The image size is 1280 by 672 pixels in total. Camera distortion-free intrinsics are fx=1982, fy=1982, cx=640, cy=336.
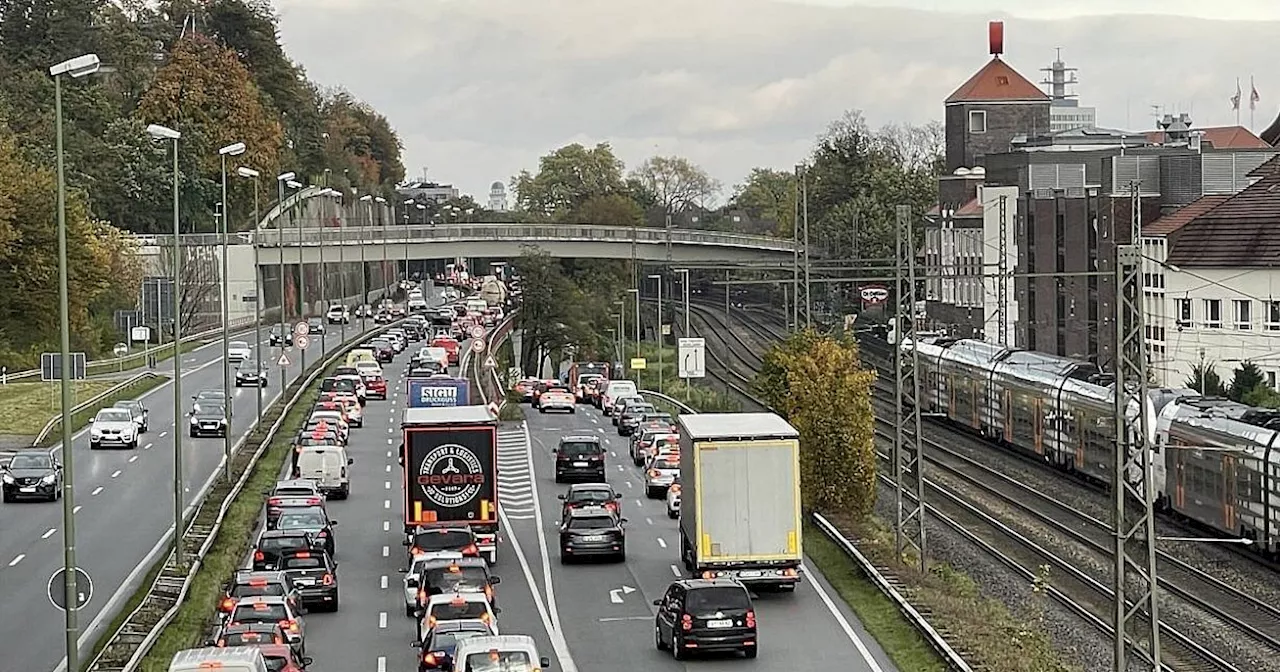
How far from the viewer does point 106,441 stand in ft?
224

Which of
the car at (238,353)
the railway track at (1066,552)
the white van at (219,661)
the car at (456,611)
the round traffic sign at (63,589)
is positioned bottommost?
the railway track at (1066,552)

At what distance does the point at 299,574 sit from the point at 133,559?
28.2 ft

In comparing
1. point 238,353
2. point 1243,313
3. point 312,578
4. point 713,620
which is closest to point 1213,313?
point 1243,313

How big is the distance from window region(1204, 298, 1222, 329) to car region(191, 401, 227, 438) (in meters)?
39.2

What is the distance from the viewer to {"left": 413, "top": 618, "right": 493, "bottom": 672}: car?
28.1 meters

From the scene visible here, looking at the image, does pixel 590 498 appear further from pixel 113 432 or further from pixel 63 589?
pixel 113 432

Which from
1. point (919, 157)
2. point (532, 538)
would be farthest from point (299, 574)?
point (919, 157)

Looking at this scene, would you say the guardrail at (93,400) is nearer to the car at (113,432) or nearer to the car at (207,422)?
the car at (113,432)

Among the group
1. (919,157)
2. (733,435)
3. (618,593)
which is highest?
(919,157)

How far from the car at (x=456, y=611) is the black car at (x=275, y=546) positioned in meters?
6.83

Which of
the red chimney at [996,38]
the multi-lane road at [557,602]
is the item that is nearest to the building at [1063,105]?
the red chimney at [996,38]

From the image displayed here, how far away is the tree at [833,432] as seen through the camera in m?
48.5

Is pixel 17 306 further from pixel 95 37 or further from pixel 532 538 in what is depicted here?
pixel 95 37

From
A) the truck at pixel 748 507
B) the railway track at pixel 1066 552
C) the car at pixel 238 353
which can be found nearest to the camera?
the railway track at pixel 1066 552
